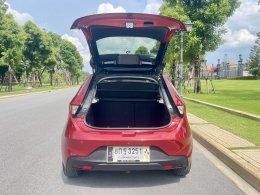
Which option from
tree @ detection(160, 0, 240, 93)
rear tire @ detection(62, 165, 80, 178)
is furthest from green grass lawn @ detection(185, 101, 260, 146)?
tree @ detection(160, 0, 240, 93)

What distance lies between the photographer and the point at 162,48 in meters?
5.69

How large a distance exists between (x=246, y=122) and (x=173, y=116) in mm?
5723

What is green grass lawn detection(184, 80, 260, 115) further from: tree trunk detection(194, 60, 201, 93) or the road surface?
the road surface

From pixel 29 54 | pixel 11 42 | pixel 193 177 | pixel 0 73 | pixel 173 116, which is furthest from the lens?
pixel 0 73

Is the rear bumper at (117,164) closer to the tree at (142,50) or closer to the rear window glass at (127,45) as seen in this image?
the rear window glass at (127,45)

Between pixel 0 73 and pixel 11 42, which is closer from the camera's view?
pixel 11 42

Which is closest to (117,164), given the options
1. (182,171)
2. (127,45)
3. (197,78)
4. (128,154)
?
(128,154)

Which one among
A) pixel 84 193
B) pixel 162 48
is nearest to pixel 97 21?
pixel 162 48

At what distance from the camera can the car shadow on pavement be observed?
14.6 ft

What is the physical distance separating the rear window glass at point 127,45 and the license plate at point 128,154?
2.24 metres

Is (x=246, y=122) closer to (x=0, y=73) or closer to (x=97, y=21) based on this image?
(x=97, y=21)

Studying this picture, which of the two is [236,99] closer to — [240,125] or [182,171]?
[240,125]

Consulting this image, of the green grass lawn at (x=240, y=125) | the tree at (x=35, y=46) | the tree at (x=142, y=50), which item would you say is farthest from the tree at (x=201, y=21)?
the tree at (x=35, y=46)

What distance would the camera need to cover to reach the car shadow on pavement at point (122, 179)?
445cm
